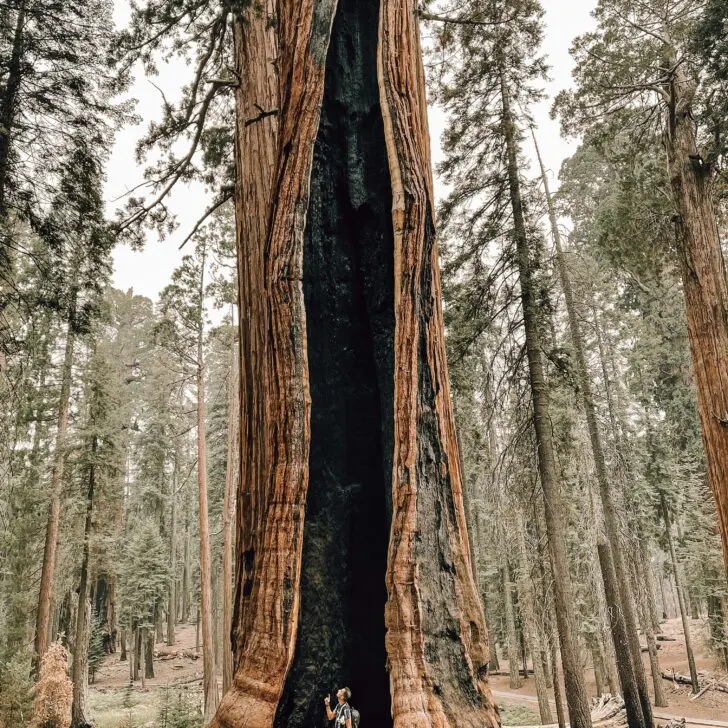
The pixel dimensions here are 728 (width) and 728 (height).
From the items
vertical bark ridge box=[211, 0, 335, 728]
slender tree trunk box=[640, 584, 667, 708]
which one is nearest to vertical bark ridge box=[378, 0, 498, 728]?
vertical bark ridge box=[211, 0, 335, 728]

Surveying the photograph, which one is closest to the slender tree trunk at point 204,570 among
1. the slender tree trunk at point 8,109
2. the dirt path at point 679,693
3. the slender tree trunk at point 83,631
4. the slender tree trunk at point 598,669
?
the slender tree trunk at point 83,631

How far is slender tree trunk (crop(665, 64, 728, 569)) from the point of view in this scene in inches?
234

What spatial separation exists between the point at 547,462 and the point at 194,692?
20544 mm

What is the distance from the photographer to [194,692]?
2214 centimetres

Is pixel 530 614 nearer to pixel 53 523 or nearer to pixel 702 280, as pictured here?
pixel 702 280

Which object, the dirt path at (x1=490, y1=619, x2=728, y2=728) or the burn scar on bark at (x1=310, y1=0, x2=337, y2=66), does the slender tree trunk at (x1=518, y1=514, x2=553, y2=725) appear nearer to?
the dirt path at (x1=490, y1=619, x2=728, y2=728)

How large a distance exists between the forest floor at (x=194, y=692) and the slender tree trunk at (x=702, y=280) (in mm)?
10543

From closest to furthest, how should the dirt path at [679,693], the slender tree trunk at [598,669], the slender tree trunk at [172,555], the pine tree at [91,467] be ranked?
the dirt path at [679,693] → the pine tree at [91,467] → the slender tree trunk at [598,669] → the slender tree trunk at [172,555]

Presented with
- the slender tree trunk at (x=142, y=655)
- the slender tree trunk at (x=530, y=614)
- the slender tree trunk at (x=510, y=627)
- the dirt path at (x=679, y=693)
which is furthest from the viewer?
the slender tree trunk at (x=142, y=655)

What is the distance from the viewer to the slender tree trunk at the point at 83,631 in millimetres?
15820

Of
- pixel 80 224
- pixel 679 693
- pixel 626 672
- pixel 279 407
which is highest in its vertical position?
pixel 80 224

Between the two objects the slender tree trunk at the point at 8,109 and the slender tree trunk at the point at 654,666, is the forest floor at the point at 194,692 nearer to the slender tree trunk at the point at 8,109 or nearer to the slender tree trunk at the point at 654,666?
the slender tree trunk at the point at 654,666

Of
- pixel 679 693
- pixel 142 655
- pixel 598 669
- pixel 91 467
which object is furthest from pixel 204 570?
pixel 142 655

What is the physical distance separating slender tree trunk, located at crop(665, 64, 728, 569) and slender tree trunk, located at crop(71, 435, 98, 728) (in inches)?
656
